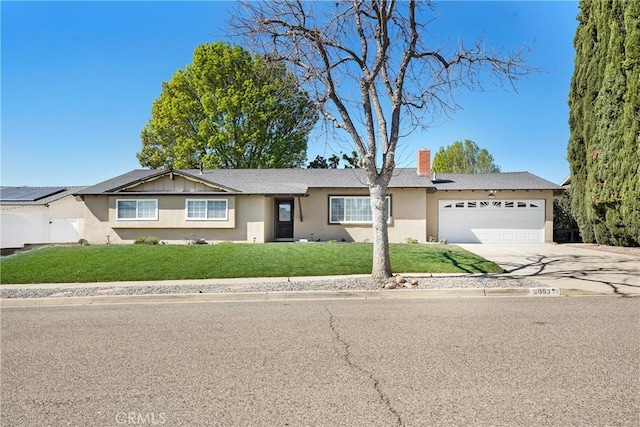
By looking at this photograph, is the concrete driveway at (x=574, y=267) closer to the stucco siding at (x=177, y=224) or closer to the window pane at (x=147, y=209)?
the stucco siding at (x=177, y=224)

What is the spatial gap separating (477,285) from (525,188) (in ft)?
46.4

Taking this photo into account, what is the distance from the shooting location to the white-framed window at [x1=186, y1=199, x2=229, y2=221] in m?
19.8

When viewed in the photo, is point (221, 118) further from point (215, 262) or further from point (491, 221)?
point (215, 262)

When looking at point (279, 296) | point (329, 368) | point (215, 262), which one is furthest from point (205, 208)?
point (329, 368)

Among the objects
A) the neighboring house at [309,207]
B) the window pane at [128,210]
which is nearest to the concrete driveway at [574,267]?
the neighboring house at [309,207]

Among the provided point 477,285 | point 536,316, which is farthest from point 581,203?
point 536,316

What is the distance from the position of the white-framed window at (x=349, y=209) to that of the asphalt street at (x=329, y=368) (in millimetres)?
13332

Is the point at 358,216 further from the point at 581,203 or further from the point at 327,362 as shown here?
the point at 327,362

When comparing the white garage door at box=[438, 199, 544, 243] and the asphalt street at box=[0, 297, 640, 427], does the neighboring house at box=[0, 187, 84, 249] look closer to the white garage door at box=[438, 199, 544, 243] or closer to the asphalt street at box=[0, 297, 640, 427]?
A: the asphalt street at box=[0, 297, 640, 427]

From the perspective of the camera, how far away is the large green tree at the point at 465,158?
4438 centimetres

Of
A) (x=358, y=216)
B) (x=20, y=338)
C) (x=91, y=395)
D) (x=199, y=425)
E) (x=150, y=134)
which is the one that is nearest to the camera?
(x=199, y=425)

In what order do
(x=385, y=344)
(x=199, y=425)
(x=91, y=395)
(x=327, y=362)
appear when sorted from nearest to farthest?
(x=199, y=425) → (x=91, y=395) → (x=327, y=362) → (x=385, y=344)

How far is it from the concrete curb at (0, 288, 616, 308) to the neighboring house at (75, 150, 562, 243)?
887 centimetres

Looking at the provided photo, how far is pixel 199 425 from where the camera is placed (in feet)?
11.2
